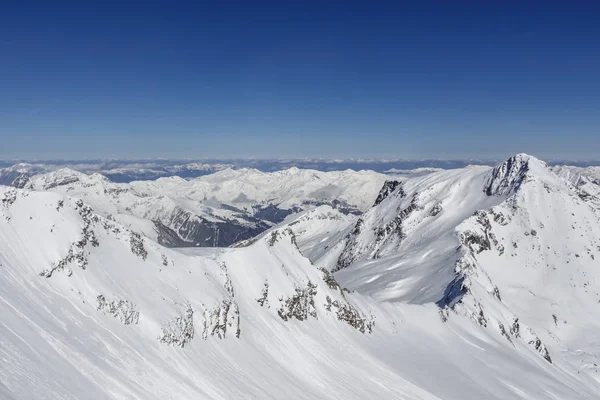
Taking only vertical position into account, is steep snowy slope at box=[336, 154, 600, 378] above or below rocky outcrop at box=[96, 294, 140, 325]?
below

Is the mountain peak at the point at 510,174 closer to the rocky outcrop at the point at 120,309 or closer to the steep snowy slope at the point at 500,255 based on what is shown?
the steep snowy slope at the point at 500,255

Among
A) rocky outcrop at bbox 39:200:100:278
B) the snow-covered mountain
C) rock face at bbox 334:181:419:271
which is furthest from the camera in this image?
rock face at bbox 334:181:419:271

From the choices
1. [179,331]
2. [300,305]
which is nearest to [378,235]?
[300,305]

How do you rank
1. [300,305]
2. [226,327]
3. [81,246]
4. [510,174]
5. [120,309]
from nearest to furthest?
[120,309]
[81,246]
[226,327]
[300,305]
[510,174]

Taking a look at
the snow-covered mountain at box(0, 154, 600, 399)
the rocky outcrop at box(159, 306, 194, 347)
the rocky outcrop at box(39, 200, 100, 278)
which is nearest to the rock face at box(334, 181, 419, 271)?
the snow-covered mountain at box(0, 154, 600, 399)

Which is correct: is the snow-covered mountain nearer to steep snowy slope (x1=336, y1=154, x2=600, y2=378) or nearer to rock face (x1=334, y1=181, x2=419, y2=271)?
steep snowy slope (x1=336, y1=154, x2=600, y2=378)

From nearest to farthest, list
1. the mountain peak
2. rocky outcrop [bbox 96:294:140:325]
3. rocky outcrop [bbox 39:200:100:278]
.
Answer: rocky outcrop [bbox 96:294:140:325]
rocky outcrop [bbox 39:200:100:278]
the mountain peak

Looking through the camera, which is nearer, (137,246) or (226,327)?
(226,327)

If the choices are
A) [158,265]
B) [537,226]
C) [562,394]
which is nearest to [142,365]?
[158,265]

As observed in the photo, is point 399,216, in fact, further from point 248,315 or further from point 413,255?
point 248,315

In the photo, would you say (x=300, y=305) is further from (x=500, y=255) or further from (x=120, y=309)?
(x=500, y=255)

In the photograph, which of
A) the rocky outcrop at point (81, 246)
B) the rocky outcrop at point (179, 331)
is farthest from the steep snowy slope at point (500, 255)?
the rocky outcrop at point (81, 246)

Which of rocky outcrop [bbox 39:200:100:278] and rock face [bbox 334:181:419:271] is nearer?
rocky outcrop [bbox 39:200:100:278]

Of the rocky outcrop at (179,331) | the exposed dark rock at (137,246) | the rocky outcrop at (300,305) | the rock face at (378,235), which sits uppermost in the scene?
the exposed dark rock at (137,246)
